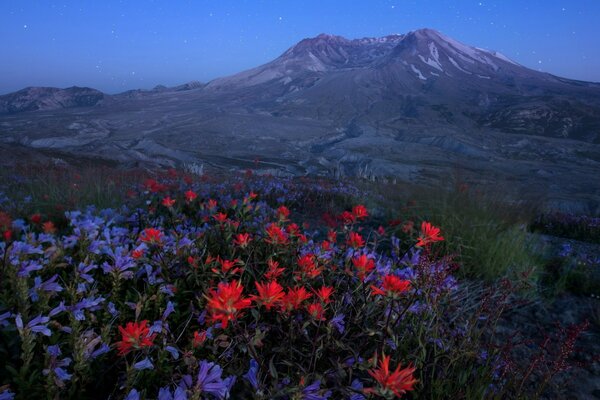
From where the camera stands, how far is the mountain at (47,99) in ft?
404

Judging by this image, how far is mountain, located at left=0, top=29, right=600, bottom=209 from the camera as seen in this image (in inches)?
1649

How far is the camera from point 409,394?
1.55m

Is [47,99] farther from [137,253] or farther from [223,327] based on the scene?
[223,327]

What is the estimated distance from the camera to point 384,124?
226ft

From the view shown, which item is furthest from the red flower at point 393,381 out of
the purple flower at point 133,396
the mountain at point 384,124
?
the mountain at point 384,124

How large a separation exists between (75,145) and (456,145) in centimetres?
5372

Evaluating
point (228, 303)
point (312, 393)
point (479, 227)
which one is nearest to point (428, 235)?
point (312, 393)

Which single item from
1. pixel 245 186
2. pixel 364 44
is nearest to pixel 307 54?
pixel 364 44

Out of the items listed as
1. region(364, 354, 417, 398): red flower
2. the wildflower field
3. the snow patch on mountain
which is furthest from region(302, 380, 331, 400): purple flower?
the snow patch on mountain

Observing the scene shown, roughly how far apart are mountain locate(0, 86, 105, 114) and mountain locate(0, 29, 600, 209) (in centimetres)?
102

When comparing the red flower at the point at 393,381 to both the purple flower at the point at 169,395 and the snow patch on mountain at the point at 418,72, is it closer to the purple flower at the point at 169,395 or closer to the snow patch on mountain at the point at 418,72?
the purple flower at the point at 169,395

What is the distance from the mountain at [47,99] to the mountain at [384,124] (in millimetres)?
1015

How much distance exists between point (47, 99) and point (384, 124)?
119 meters

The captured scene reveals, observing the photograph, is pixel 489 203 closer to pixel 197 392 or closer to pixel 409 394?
pixel 409 394
